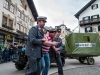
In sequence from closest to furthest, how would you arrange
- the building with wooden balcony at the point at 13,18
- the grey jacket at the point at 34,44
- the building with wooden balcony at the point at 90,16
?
the grey jacket at the point at 34,44, the building with wooden balcony at the point at 13,18, the building with wooden balcony at the point at 90,16

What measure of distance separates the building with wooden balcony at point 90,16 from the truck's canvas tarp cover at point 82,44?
29.0 metres

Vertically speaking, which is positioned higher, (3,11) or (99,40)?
(3,11)

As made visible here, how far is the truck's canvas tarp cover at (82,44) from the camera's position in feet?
34.2

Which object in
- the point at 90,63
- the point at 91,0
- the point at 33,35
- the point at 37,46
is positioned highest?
the point at 91,0

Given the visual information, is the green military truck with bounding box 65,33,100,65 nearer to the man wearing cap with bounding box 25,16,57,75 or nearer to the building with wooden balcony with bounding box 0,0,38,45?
the man wearing cap with bounding box 25,16,57,75

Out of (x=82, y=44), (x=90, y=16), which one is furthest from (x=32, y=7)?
(x=82, y=44)

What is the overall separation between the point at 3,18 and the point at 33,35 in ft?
64.9

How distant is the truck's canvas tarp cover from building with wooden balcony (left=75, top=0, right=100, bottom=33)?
29003 millimetres

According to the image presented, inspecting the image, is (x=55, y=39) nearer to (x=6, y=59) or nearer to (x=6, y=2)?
(x=6, y=59)

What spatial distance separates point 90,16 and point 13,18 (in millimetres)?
22812

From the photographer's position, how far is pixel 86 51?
1045 cm

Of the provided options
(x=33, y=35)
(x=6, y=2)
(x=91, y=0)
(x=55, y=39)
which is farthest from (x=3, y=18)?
(x=91, y=0)

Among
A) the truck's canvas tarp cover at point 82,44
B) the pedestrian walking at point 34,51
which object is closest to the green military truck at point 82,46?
the truck's canvas tarp cover at point 82,44

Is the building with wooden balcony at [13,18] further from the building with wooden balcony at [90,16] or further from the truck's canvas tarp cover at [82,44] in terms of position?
the building with wooden balcony at [90,16]
